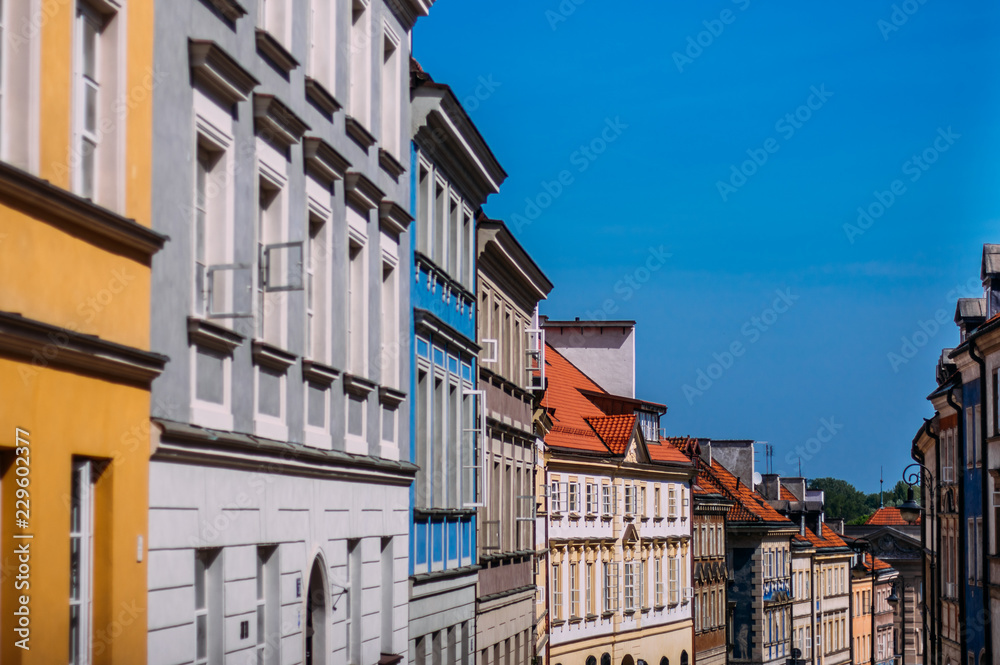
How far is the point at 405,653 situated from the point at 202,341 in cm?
1007

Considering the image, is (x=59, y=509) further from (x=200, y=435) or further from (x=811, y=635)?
(x=811, y=635)

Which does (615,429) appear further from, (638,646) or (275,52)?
(275,52)

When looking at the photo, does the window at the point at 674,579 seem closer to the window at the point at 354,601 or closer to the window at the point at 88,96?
the window at the point at 354,601

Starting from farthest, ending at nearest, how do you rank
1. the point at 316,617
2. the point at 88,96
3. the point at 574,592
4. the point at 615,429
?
the point at 615,429, the point at 574,592, the point at 316,617, the point at 88,96

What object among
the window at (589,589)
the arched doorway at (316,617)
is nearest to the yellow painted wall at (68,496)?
the arched doorway at (316,617)

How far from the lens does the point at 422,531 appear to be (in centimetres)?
2428

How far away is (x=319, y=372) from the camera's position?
17.3 metres

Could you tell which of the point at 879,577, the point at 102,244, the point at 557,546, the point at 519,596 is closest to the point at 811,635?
the point at 879,577

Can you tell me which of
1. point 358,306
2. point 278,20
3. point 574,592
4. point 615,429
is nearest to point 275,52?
point 278,20

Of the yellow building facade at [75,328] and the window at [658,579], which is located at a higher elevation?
the yellow building facade at [75,328]

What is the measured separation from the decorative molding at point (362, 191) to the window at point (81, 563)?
8227 mm

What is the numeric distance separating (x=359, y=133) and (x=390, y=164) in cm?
206

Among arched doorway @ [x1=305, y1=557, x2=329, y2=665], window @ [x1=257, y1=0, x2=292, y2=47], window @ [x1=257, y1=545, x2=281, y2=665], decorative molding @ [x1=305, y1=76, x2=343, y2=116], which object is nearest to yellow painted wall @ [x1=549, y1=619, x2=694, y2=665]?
arched doorway @ [x1=305, y1=557, x2=329, y2=665]

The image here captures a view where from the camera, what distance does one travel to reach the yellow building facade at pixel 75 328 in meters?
9.87
